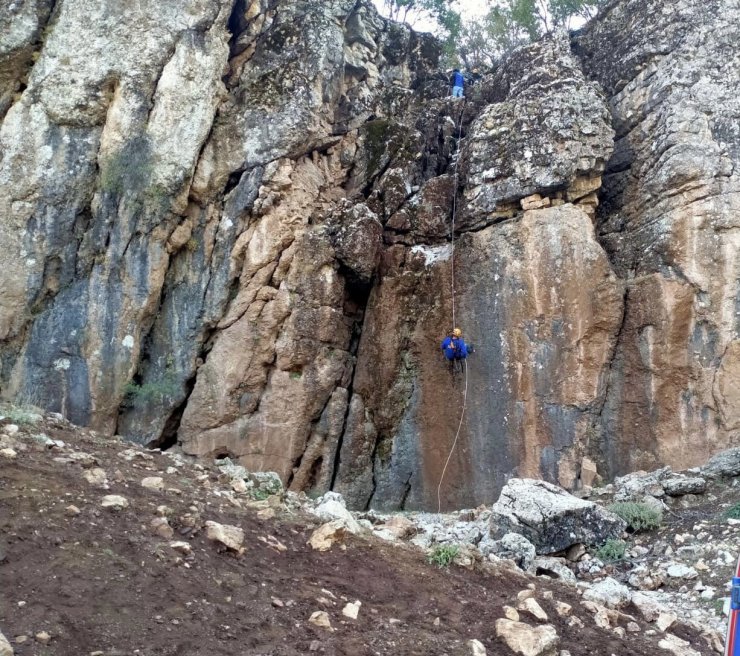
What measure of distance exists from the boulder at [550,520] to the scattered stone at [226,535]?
12.0 feet

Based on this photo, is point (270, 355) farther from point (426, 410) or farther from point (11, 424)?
point (11, 424)

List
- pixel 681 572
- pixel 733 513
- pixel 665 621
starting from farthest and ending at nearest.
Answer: pixel 733 513
pixel 681 572
pixel 665 621

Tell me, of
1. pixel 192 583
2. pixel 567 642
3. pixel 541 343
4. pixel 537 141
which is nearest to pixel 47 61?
pixel 537 141

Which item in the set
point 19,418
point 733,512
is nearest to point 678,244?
point 733,512

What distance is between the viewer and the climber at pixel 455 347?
1189cm

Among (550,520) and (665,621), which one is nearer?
(665,621)

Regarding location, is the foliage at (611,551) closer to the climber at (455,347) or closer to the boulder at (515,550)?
the boulder at (515,550)

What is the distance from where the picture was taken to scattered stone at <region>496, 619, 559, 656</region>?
15.3ft

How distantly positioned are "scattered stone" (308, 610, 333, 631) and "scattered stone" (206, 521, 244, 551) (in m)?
1.00

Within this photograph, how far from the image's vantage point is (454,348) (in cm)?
1188

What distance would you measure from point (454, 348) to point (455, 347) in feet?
0.08

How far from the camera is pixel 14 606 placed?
370cm

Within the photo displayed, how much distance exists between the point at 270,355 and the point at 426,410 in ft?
10.1

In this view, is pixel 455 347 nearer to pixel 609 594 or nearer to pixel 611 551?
pixel 611 551
